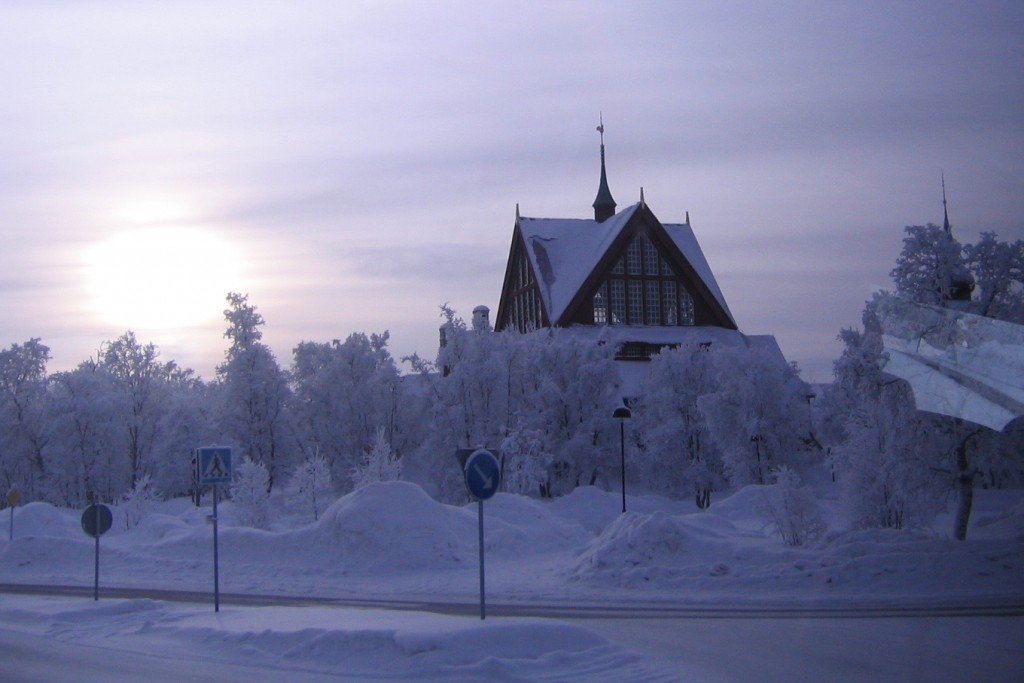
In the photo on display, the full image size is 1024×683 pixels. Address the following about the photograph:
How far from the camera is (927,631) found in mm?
13227

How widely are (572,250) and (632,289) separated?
235 inches

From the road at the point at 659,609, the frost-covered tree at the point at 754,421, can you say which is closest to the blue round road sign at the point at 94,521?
the road at the point at 659,609

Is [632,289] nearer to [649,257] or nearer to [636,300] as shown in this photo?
[636,300]

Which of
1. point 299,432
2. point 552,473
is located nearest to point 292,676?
point 552,473

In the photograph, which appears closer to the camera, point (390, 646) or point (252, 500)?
point (390, 646)

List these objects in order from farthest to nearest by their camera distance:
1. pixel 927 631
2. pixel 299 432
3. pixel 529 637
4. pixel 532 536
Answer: pixel 299 432 → pixel 532 536 → pixel 927 631 → pixel 529 637

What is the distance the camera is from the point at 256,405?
53469 millimetres

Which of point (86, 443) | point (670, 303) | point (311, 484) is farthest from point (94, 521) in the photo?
point (670, 303)

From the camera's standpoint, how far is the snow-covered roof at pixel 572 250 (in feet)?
214

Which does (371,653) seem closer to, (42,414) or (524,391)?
(524,391)

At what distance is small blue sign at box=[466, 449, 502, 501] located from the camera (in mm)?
12617

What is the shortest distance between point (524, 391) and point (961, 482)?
27.9 m

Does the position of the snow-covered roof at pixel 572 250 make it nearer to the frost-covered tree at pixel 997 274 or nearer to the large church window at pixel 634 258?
the large church window at pixel 634 258

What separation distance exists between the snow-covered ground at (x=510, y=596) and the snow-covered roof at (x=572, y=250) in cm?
3245
